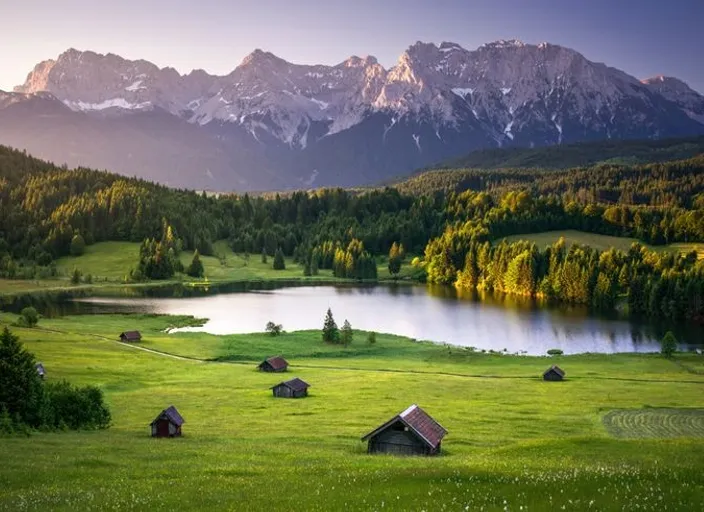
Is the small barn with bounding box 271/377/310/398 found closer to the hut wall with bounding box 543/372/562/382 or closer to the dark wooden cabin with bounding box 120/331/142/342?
the hut wall with bounding box 543/372/562/382

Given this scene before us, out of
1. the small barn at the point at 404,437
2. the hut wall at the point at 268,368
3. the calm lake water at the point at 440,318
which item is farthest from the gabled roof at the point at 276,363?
the small barn at the point at 404,437

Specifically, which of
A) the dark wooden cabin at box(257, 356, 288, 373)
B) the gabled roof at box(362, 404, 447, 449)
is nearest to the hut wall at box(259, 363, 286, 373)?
the dark wooden cabin at box(257, 356, 288, 373)

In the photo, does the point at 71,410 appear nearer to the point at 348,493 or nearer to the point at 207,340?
the point at 348,493

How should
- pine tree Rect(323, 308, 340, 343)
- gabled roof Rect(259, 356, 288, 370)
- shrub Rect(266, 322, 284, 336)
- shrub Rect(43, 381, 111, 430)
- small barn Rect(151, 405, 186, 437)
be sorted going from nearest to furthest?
small barn Rect(151, 405, 186, 437), shrub Rect(43, 381, 111, 430), gabled roof Rect(259, 356, 288, 370), pine tree Rect(323, 308, 340, 343), shrub Rect(266, 322, 284, 336)

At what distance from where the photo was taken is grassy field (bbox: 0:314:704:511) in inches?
946

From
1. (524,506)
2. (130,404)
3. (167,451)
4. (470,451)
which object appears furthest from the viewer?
(130,404)

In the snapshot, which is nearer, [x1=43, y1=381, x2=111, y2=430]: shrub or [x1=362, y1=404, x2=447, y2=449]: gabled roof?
[x1=362, y1=404, x2=447, y2=449]: gabled roof

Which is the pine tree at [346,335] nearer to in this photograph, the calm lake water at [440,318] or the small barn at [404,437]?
the calm lake water at [440,318]

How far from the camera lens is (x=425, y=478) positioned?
2733 cm

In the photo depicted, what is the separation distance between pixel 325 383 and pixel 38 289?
5544 inches

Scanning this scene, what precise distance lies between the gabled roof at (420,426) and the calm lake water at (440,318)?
71712 millimetres

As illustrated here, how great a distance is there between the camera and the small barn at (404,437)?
43719 mm

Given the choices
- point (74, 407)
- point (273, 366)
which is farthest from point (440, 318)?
point (74, 407)

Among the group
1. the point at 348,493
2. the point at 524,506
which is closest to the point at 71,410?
the point at 348,493
